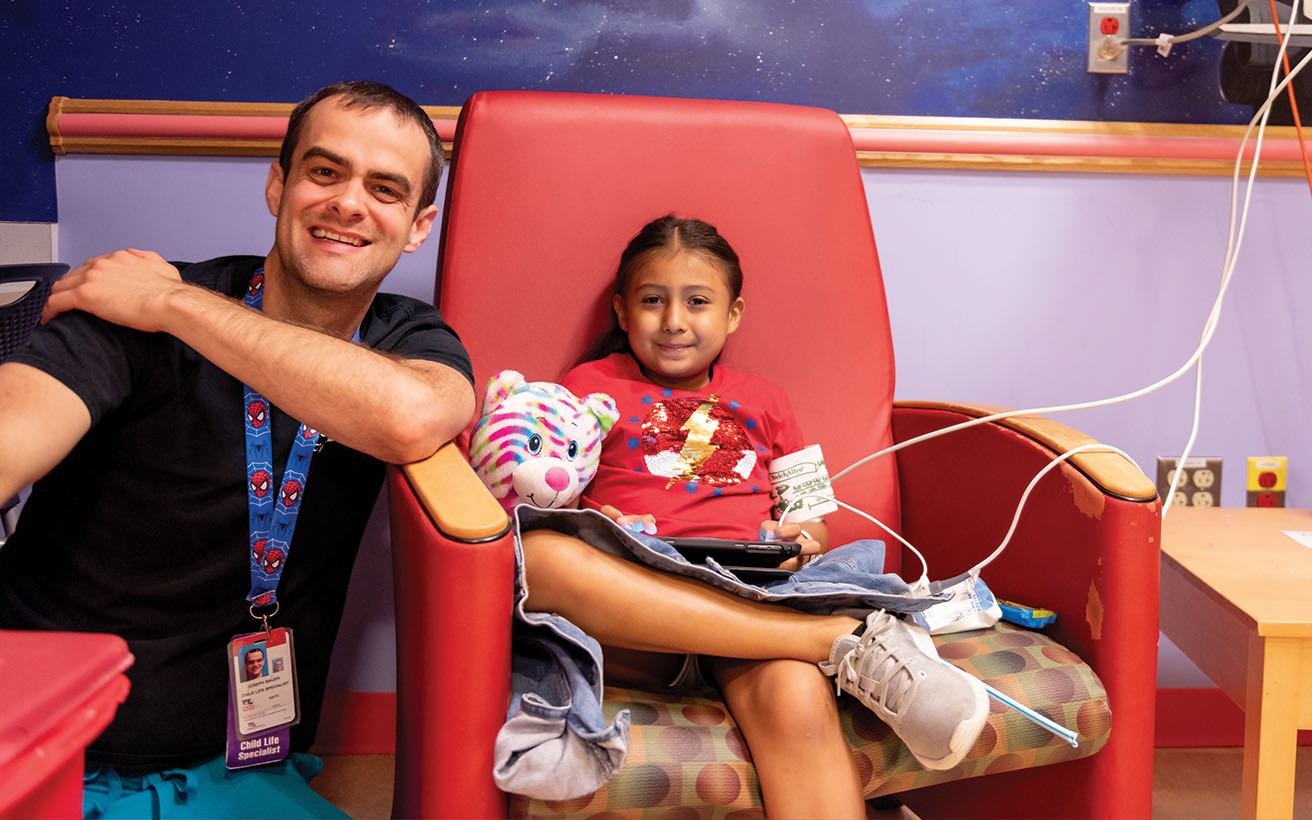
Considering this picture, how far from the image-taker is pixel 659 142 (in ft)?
5.56

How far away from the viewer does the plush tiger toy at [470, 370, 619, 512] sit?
4.52 feet

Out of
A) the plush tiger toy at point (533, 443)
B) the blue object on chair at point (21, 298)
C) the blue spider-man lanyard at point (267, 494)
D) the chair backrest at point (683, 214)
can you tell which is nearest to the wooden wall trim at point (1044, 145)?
the chair backrest at point (683, 214)

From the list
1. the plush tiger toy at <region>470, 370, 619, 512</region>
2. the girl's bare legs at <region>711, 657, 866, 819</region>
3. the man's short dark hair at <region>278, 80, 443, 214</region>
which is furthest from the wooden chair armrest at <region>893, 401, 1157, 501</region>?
the man's short dark hair at <region>278, 80, 443, 214</region>

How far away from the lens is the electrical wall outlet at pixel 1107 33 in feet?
6.53

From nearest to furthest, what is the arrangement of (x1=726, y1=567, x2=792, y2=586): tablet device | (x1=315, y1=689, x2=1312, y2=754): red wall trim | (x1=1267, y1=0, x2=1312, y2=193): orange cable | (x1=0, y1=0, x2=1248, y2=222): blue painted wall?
(x1=726, y1=567, x2=792, y2=586): tablet device → (x1=1267, y1=0, x2=1312, y2=193): orange cable → (x1=0, y1=0, x2=1248, y2=222): blue painted wall → (x1=315, y1=689, x2=1312, y2=754): red wall trim

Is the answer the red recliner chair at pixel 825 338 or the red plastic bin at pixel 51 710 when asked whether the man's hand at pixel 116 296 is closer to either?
the red recliner chair at pixel 825 338

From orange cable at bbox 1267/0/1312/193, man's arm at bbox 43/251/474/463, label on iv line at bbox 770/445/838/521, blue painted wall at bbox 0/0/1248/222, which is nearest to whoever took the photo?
man's arm at bbox 43/251/474/463

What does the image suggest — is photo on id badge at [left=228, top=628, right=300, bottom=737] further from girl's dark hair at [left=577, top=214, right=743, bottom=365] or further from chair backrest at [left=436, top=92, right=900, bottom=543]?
girl's dark hair at [left=577, top=214, right=743, bottom=365]

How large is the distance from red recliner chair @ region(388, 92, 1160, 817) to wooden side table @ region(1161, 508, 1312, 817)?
115 mm

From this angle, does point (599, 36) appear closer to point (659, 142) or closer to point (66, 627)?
point (659, 142)

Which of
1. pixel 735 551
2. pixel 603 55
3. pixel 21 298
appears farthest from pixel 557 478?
pixel 603 55

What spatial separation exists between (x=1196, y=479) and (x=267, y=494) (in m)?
1.62

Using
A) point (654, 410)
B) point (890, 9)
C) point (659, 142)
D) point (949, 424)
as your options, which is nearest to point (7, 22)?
point (659, 142)

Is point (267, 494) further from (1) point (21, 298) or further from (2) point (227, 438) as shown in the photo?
(1) point (21, 298)
